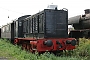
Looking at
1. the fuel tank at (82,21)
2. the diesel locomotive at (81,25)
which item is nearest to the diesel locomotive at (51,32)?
the diesel locomotive at (81,25)

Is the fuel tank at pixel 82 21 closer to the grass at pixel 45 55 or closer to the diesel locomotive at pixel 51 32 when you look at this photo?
the grass at pixel 45 55

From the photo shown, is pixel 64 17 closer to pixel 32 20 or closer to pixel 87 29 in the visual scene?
pixel 32 20

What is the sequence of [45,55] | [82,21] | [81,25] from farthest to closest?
[81,25] → [82,21] → [45,55]

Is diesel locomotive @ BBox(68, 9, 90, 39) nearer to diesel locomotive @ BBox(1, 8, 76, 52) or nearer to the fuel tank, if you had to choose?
the fuel tank

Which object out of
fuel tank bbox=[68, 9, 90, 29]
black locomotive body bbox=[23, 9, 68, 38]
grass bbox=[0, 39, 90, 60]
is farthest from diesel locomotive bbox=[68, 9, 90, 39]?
black locomotive body bbox=[23, 9, 68, 38]

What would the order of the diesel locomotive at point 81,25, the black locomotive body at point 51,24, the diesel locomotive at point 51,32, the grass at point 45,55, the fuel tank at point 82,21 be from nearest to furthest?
the grass at point 45,55, the diesel locomotive at point 51,32, the black locomotive body at point 51,24, the diesel locomotive at point 81,25, the fuel tank at point 82,21

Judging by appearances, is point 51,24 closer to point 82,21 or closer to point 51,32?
point 51,32

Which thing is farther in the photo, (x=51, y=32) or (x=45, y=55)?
(x=51, y=32)

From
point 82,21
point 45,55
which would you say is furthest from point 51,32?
point 82,21

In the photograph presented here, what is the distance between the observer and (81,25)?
61.0ft

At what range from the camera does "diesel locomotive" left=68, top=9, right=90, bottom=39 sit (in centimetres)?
1727

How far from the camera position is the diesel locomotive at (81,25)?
1727 centimetres

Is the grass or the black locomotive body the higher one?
the black locomotive body

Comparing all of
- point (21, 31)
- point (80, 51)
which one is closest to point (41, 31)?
point (80, 51)
